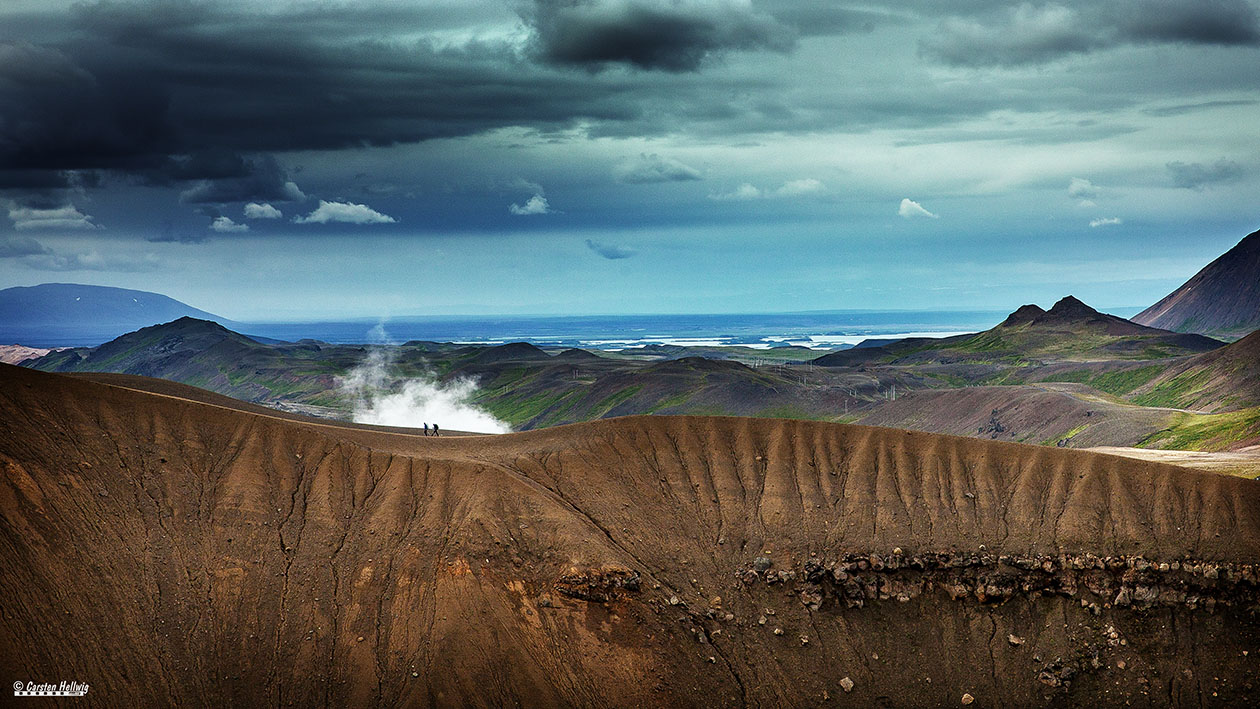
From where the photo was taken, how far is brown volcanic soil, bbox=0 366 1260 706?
207 feet

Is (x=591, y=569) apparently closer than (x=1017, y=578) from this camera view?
Yes

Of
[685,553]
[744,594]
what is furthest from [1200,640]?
[685,553]

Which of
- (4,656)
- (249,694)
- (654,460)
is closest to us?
(4,656)

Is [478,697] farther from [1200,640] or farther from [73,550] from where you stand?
[1200,640]

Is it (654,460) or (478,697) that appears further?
(654,460)

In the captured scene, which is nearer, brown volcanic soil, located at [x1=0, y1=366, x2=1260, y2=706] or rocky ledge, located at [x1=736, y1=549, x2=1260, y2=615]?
brown volcanic soil, located at [x1=0, y1=366, x2=1260, y2=706]

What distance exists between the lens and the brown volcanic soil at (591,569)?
207 feet

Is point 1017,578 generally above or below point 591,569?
below

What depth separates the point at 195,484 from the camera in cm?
7281

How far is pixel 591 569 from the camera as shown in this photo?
70938 millimetres

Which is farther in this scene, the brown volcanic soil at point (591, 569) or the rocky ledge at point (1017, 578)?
the rocky ledge at point (1017, 578)

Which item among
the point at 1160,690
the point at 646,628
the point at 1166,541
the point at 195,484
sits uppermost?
the point at 195,484

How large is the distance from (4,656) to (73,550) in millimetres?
8968

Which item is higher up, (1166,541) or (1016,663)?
(1166,541)
